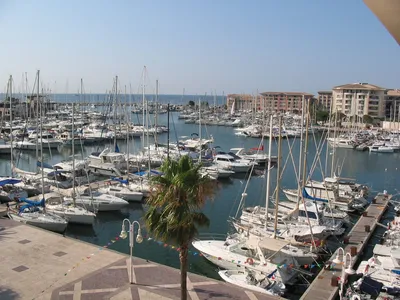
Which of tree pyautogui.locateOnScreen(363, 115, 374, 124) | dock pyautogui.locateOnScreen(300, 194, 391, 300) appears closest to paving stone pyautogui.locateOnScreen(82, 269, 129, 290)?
dock pyautogui.locateOnScreen(300, 194, 391, 300)

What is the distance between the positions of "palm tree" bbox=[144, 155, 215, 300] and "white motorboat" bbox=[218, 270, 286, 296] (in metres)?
7.59

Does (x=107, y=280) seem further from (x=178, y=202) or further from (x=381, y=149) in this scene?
(x=381, y=149)

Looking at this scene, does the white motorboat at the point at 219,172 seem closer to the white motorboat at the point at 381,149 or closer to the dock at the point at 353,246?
the dock at the point at 353,246

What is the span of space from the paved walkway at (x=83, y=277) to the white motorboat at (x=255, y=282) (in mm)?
2019

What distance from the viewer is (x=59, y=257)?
20953 millimetres

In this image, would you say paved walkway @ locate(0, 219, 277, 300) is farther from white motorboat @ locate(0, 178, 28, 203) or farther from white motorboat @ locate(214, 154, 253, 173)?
white motorboat @ locate(214, 154, 253, 173)

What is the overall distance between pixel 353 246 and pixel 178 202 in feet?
58.3

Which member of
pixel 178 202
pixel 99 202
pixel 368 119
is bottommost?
pixel 99 202

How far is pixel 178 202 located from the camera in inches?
493

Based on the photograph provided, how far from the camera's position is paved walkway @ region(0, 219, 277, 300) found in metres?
16.9

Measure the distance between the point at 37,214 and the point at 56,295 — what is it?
42.4 feet

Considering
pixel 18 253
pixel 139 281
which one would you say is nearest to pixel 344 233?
pixel 139 281

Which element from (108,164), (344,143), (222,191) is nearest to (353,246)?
(222,191)

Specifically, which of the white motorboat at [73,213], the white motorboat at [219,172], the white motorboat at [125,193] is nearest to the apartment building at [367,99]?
the white motorboat at [219,172]
